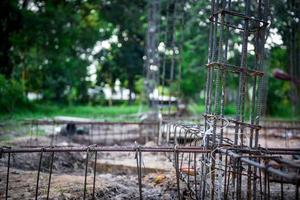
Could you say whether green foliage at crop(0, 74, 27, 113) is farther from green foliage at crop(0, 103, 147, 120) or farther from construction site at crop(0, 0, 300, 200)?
construction site at crop(0, 0, 300, 200)

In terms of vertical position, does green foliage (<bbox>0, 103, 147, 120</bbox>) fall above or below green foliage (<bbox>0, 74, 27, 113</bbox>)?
below

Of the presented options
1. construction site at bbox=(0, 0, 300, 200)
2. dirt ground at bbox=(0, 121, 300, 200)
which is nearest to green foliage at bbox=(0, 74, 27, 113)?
construction site at bbox=(0, 0, 300, 200)

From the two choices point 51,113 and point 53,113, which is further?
point 53,113

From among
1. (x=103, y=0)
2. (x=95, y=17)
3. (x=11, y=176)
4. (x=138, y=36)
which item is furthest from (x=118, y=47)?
(x=11, y=176)

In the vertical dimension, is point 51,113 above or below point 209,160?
below

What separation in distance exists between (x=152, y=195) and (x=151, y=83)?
15.2 meters

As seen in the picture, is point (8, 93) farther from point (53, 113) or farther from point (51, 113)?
point (53, 113)

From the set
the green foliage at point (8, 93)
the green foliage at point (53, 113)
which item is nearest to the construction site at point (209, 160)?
the green foliage at point (8, 93)

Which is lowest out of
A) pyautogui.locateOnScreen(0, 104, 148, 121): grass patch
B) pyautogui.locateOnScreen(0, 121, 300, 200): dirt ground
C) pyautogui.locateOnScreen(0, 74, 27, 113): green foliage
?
pyautogui.locateOnScreen(0, 121, 300, 200): dirt ground

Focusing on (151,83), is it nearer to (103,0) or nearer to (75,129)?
(75,129)

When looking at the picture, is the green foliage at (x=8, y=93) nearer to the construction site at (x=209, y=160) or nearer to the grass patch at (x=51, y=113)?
the grass patch at (x=51, y=113)

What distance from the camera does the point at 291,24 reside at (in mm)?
Result: 15031

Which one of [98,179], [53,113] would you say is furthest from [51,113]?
[98,179]

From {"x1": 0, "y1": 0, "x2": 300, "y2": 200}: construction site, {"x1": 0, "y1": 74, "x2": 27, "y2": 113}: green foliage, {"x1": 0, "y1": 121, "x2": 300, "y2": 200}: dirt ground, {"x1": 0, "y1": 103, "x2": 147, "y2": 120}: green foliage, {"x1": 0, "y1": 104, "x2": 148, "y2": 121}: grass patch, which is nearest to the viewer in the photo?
{"x1": 0, "y1": 0, "x2": 300, "y2": 200}: construction site
